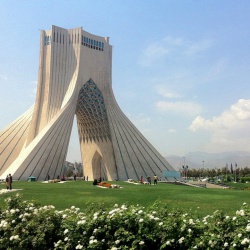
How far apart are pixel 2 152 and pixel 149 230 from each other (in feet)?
101

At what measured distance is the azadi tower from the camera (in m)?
31.4

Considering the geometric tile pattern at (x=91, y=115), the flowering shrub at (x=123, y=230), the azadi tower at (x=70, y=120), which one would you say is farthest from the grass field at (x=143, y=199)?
the geometric tile pattern at (x=91, y=115)

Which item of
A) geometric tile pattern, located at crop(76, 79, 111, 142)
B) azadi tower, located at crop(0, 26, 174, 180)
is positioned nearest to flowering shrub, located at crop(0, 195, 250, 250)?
azadi tower, located at crop(0, 26, 174, 180)

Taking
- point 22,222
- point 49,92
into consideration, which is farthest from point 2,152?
point 22,222

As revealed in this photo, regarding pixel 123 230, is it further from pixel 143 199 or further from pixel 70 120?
pixel 70 120

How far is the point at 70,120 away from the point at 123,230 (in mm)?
29603

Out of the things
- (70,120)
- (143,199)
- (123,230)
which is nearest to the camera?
(123,230)

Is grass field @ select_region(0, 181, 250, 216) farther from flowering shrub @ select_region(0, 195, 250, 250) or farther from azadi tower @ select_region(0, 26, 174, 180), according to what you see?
azadi tower @ select_region(0, 26, 174, 180)

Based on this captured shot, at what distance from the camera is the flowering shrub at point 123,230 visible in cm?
514

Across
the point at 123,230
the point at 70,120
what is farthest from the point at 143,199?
the point at 70,120

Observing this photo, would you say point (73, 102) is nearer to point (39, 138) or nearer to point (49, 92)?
point (49, 92)

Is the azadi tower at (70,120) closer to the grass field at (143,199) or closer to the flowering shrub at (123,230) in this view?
the grass field at (143,199)

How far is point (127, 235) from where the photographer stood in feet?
17.6

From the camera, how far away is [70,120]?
34.4 meters
